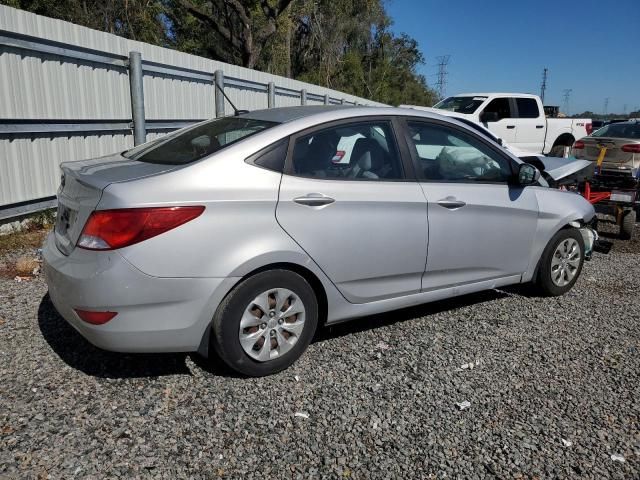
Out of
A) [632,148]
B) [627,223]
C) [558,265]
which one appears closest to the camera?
[558,265]

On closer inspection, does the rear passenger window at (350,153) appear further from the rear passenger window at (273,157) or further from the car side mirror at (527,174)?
the car side mirror at (527,174)

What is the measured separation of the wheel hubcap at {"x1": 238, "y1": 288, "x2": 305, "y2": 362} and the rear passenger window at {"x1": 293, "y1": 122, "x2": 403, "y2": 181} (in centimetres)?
77

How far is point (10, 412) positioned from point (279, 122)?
2.21m

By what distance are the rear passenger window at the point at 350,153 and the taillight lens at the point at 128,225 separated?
83cm

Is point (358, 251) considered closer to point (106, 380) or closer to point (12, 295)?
point (106, 380)

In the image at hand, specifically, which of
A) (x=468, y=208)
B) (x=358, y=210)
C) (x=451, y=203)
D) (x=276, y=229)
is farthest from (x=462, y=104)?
(x=276, y=229)

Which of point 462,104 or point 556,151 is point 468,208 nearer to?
point 462,104

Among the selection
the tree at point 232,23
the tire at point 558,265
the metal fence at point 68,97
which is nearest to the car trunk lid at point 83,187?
the metal fence at point 68,97

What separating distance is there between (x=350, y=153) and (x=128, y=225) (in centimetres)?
155

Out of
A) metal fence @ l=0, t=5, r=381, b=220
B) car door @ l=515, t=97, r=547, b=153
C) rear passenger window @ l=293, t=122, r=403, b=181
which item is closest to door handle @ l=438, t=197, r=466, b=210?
rear passenger window @ l=293, t=122, r=403, b=181

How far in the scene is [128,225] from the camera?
2.77 meters

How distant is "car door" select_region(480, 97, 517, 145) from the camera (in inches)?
549

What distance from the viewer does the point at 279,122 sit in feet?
11.3

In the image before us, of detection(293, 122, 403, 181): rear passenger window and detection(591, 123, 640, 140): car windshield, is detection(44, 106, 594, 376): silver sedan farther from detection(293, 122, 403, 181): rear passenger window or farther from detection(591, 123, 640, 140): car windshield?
detection(591, 123, 640, 140): car windshield
